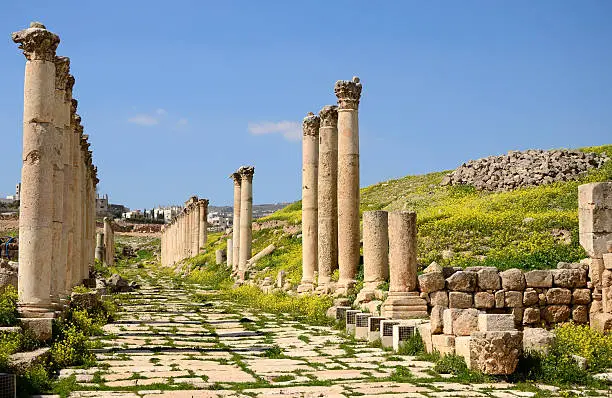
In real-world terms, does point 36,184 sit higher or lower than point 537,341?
higher

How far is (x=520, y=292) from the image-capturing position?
634 inches

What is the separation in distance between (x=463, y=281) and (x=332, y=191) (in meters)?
7.91

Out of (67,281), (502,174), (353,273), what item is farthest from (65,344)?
(502,174)

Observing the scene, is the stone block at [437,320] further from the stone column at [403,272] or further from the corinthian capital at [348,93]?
the corinthian capital at [348,93]

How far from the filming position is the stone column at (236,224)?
39.4 meters

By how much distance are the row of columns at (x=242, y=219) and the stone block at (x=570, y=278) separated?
69.7 ft

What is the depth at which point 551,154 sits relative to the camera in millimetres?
37281

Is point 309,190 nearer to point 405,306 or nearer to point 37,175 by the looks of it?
point 405,306

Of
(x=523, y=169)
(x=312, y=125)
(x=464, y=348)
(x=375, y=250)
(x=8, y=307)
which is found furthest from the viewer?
(x=523, y=169)

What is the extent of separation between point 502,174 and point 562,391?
2791cm

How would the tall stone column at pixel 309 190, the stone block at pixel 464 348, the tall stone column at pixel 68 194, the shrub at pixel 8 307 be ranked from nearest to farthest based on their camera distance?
the stone block at pixel 464 348 → the shrub at pixel 8 307 → the tall stone column at pixel 68 194 → the tall stone column at pixel 309 190

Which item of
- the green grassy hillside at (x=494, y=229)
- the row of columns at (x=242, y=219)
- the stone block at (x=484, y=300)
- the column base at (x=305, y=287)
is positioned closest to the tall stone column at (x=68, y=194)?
the column base at (x=305, y=287)

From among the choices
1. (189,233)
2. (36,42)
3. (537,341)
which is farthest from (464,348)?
(189,233)

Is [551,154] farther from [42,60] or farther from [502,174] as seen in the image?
[42,60]
